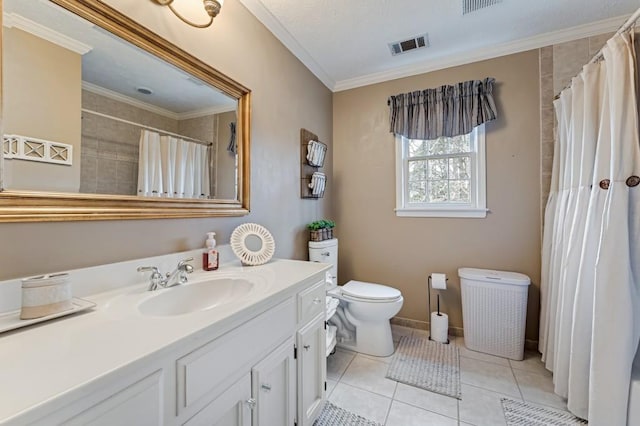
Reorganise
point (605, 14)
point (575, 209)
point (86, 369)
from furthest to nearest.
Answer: point (605, 14)
point (575, 209)
point (86, 369)

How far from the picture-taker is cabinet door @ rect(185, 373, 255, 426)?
71 centimetres

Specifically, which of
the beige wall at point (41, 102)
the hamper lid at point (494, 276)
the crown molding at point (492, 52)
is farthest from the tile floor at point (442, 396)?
the crown molding at point (492, 52)

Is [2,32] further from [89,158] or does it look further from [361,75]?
[361,75]

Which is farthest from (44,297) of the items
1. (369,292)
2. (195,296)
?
(369,292)

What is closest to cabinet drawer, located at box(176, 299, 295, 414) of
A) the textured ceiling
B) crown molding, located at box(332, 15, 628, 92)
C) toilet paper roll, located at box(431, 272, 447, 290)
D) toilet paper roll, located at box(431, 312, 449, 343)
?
toilet paper roll, located at box(431, 272, 447, 290)

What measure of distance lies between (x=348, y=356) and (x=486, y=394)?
2.93 feet

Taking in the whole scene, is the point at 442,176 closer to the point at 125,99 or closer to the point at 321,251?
the point at 321,251

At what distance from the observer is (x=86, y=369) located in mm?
494

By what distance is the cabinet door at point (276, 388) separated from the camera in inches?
35.9

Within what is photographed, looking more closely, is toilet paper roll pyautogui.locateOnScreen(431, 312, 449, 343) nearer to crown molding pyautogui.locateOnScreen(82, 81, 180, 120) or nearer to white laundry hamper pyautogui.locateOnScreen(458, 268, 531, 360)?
white laundry hamper pyautogui.locateOnScreen(458, 268, 531, 360)

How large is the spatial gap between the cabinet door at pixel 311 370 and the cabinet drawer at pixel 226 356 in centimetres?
19

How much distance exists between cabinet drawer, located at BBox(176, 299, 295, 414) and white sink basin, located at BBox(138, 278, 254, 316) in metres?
0.14

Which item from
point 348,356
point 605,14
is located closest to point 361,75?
point 605,14

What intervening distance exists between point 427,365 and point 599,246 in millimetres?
1251
